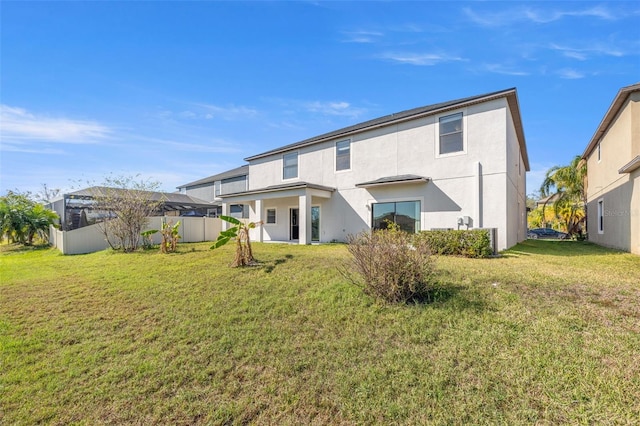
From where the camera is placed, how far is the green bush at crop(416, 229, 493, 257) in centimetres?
986

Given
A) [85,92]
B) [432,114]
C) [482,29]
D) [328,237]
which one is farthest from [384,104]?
[85,92]

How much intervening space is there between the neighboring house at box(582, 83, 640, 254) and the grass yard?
25.5 ft

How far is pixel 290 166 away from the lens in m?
19.7

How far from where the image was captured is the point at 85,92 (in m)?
10.9

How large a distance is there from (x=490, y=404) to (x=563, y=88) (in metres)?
16.3

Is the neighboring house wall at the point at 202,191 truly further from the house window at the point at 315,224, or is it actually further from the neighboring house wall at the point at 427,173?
the house window at the point at 315,224

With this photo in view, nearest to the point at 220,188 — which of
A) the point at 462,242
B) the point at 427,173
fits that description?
the point at 427,173

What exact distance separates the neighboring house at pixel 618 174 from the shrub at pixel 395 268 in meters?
11.6

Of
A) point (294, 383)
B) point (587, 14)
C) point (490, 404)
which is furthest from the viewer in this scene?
point (587, 14)

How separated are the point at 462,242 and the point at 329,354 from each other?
805 cm

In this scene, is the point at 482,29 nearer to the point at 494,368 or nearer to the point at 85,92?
the point at 494,368

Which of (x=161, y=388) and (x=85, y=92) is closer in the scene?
(x=161, y=388)

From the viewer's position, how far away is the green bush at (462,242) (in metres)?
9.86

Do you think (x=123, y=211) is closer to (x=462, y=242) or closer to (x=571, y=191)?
(x=462, y=242)
